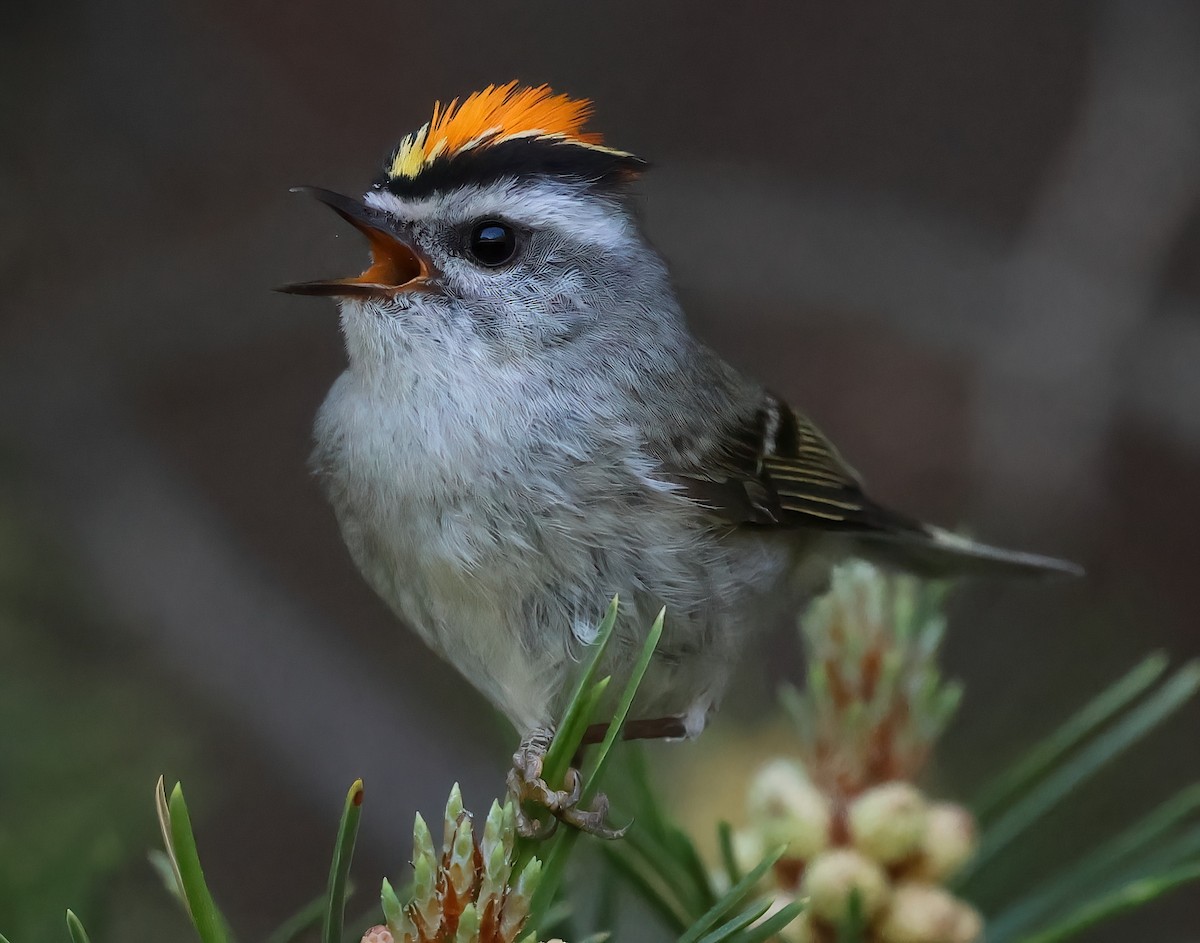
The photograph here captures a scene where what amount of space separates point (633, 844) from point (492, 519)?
0.83 feet

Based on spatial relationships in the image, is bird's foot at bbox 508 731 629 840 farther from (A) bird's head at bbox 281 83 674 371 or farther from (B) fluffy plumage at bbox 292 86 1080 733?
(A) bird's head at bbox 281 83 674 371

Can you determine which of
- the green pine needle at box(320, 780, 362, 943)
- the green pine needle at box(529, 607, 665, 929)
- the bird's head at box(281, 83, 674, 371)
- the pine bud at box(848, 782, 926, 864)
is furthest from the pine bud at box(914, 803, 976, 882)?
the bird's head at box(281, 83, 674, 371)

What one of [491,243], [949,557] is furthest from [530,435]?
[949,557]

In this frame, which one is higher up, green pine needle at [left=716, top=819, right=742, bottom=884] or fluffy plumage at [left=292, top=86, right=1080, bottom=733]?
fluffy plumage at [left=292, top=86, right=1080, bottom=733]

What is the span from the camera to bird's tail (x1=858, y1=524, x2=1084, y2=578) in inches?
49.2

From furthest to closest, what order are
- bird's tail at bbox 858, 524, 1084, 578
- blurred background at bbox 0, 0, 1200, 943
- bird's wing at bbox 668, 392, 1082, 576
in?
1. blurred background at bbox 0, 0, 1200, 943
2. bird's tail at bbox 858, 524, 1084, 578
3. bird's wing at bbox 668, 392, 1082, 576

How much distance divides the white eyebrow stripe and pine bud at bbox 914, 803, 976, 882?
0.58 metres

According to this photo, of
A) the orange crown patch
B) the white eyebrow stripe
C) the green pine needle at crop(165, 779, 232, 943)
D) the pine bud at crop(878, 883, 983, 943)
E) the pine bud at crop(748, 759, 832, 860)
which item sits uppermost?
the orange crown patch

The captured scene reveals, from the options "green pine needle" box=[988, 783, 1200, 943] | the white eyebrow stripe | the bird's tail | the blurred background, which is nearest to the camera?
"green pine needle" box=[988, 783, 1200, 943]

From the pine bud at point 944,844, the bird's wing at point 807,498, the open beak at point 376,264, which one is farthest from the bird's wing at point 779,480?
the pine bud at point 944,844

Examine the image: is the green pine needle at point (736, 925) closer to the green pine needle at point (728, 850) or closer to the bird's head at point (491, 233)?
the green pine needle at point (728, 850)

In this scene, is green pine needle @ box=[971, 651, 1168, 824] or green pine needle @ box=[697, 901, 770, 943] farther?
green pine needle @ box=[971, 651, 1168, 824]

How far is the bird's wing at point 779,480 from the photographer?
1.08 metres

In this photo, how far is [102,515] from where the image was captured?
1.77 metres
